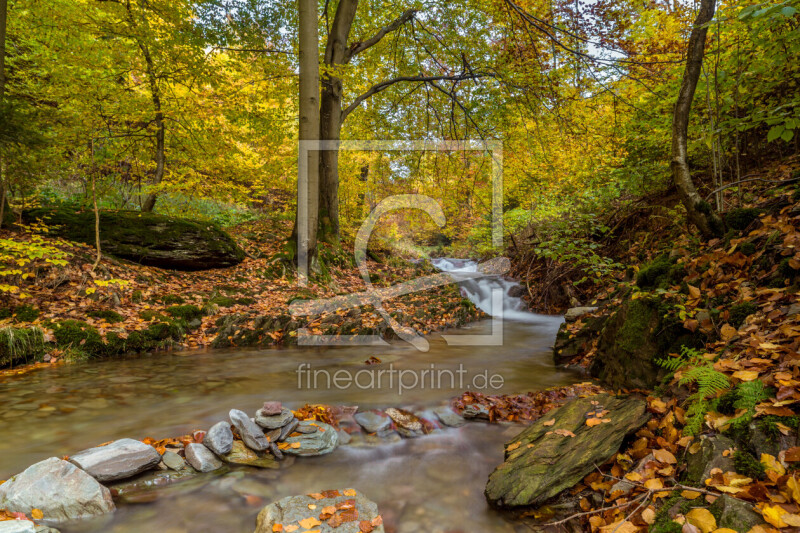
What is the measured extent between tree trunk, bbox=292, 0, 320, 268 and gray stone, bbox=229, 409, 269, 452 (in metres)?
6.21

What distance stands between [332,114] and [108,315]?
7.42m

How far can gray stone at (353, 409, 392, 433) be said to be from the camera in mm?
3652

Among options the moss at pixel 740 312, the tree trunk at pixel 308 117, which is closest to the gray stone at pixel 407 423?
the moss at pixel 740 312

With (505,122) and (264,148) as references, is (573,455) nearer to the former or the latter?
(505,122)

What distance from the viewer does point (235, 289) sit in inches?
316

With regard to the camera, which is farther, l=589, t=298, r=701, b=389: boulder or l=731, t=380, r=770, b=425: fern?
l=589, t=298, r=701, b=389: boulder

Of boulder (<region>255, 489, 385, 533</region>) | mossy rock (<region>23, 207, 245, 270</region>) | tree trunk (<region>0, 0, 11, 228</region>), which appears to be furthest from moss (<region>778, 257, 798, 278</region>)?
mossy rock (<region>23, 207, 245, 270</region>)

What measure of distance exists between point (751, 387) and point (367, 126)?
10.8 meters

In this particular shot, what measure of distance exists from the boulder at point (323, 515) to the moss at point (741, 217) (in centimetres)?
430

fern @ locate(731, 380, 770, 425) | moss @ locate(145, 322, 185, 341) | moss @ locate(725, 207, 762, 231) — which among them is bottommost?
moss @ locate(145, 322, 185, 341)

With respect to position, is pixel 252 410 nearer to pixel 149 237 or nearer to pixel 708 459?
pixel 708 459

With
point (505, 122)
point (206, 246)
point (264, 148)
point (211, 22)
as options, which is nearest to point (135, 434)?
point (206, 246)

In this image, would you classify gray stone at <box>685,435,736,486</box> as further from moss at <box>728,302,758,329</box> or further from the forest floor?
the forest floor

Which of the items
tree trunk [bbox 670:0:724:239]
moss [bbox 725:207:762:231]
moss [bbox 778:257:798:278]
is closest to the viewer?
moss [bbox 778:257:798:278]
